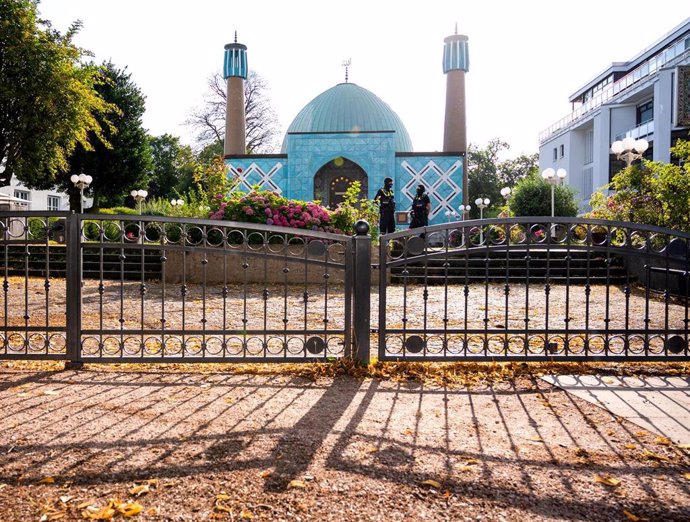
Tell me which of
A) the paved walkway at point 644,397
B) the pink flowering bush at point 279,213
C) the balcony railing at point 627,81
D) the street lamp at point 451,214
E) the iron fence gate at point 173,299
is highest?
the balcony railing at point 627,81

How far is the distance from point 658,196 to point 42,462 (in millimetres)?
12245

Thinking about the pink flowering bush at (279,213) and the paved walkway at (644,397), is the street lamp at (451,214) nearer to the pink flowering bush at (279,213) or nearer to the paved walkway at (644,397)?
the pink flowering bush at (279,213)

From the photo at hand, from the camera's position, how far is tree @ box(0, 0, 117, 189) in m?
14.0

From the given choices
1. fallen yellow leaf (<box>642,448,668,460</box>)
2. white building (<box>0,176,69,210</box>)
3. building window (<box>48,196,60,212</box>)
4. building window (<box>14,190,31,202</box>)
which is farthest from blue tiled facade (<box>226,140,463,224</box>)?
fallen yellow leaf (<box>642,448,668,460</box>)

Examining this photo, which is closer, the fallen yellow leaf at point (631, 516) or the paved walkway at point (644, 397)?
the fallen yellow leaf at point (631, 516)

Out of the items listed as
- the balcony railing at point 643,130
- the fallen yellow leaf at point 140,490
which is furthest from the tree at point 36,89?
the balcony railing at point 643,130

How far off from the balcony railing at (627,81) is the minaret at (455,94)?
11.1 metres

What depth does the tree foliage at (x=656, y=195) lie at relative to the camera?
Result: 444 inches

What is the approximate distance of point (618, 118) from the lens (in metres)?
36.6

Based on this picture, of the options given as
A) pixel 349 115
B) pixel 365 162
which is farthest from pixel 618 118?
pixel 365 162

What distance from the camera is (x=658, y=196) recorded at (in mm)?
11555

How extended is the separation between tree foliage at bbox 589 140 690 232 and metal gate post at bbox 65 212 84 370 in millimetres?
10989

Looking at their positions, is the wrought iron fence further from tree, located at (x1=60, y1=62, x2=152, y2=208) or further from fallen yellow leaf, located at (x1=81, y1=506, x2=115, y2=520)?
tree, located at (x1=60, y1=62, x2=152, y2=208)

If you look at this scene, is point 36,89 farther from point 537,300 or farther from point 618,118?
point 618,118
